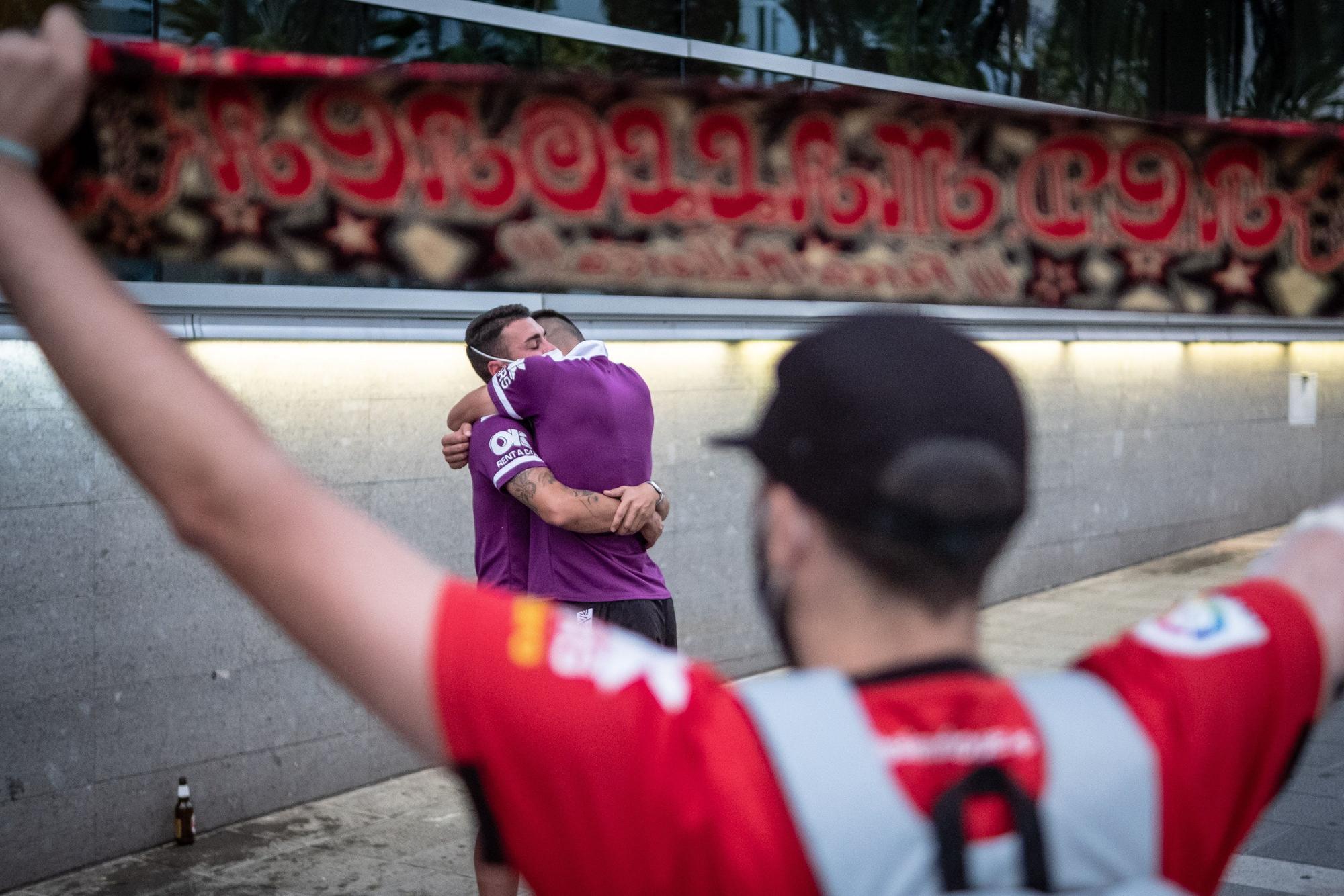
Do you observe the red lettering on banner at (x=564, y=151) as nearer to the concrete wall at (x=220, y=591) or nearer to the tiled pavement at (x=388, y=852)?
the tiled pavement at (x=388, y=852)

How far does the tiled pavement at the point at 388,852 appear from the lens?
511 cm

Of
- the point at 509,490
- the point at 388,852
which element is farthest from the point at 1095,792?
the point at 388,852

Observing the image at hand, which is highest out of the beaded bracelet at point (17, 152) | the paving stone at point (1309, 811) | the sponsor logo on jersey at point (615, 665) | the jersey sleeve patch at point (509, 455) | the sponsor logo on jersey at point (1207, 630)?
the beaded bracelet at point (17, 152)

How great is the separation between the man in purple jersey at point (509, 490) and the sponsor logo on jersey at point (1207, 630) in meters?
3.08

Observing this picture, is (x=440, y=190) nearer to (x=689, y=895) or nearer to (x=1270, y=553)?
(x=689, y=895)

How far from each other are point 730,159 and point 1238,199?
47 cm

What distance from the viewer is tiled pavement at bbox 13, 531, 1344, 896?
5113 millimetres

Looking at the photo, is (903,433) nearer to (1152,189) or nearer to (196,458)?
(1152,189)

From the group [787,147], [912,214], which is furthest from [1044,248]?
[787,147]

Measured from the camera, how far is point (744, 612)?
319 inches

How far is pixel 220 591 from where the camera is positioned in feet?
18.7

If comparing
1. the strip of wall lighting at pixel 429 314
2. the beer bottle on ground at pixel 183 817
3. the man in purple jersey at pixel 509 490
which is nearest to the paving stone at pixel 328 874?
the beer bottle on ground at pixel 183 817

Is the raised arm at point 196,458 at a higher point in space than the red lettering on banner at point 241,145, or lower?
lower

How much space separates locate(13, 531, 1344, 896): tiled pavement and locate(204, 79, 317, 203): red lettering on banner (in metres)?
4.33
